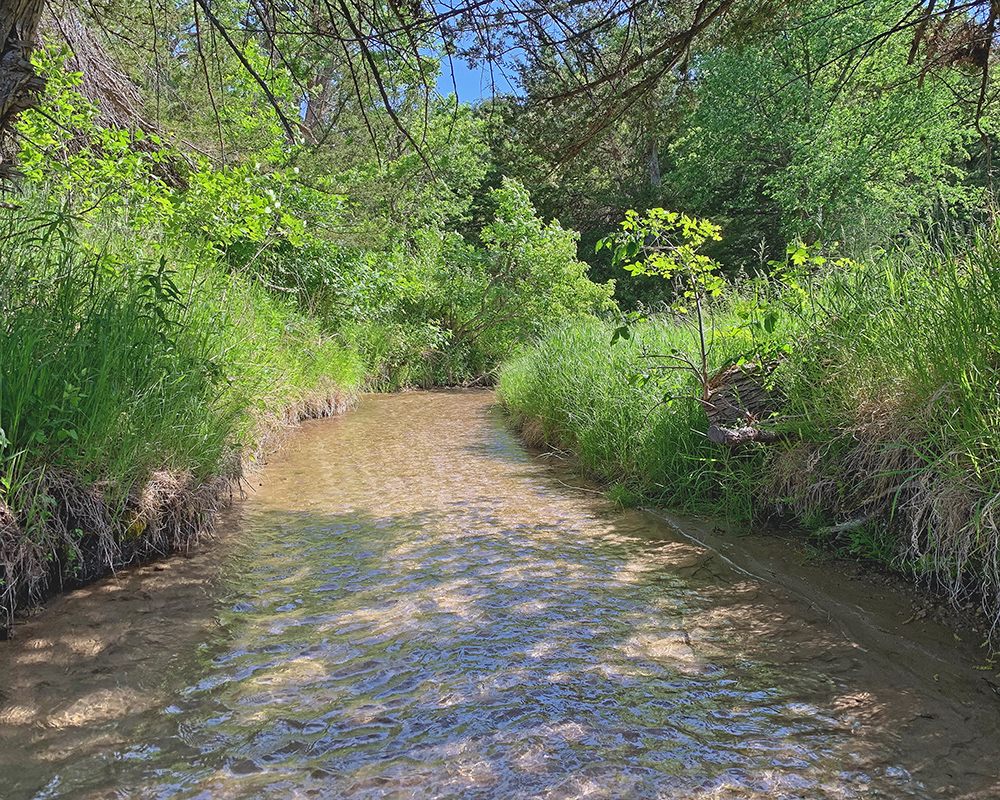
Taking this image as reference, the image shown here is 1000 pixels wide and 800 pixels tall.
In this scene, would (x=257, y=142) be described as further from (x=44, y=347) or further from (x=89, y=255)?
(x=44, y=347)

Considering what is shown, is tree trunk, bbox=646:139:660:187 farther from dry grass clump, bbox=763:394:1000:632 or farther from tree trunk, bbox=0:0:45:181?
tree trunk, bbox=0:0:45:181

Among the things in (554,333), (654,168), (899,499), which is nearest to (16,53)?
(899,499)

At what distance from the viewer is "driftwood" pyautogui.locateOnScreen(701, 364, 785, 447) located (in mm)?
3934

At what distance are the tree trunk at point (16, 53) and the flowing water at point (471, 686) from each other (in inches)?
82.0

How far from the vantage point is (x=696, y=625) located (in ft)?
9.53

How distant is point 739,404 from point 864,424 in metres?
1.04

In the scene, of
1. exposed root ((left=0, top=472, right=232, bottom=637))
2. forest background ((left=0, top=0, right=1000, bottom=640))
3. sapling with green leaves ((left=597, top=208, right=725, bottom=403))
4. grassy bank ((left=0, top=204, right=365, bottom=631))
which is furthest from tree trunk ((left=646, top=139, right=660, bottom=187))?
exposed root ((left=0, top=472, right=232, bottom=637))

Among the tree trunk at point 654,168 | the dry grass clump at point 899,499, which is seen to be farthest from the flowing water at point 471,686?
the tree trunk at point 654,168

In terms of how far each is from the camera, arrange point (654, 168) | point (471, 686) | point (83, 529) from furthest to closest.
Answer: point (654, 168) → point (83, 529) → point (471, 686)

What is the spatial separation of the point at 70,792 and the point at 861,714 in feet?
8.22

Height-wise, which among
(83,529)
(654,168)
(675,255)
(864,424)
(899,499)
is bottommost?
(899,499)

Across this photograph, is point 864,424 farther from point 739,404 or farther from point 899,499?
point 739,404

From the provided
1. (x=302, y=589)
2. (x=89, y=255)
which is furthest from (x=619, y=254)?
(x=89, y=255)

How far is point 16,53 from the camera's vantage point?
2.54 meters
